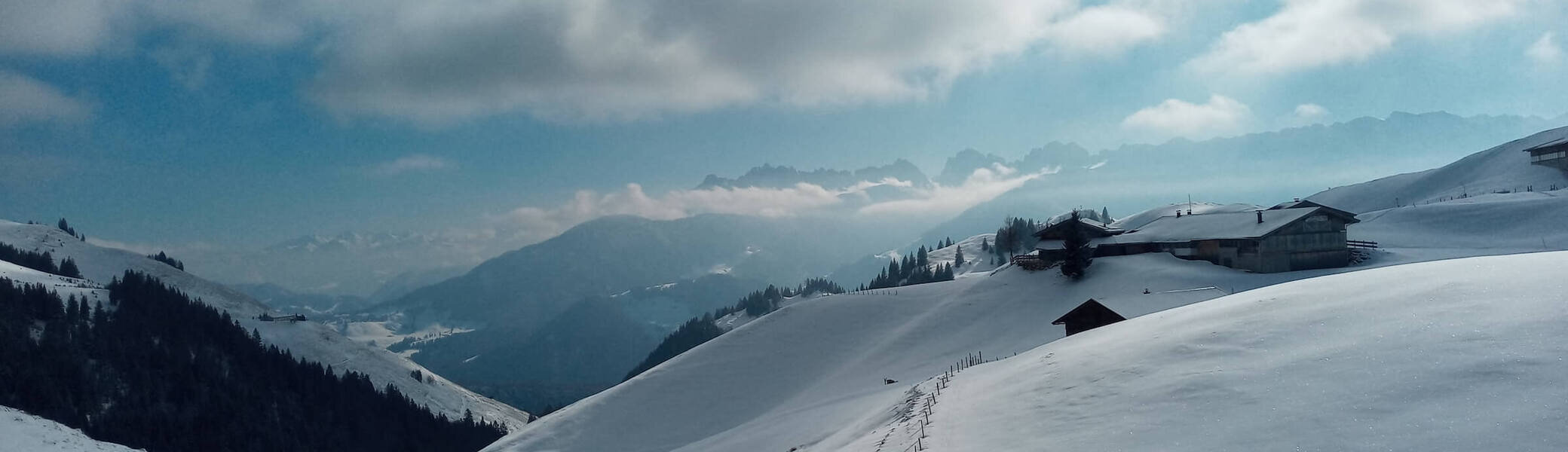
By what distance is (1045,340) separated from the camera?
1794 inches

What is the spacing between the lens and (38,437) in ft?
218

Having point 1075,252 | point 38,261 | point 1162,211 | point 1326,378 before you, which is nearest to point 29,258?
point 38,261

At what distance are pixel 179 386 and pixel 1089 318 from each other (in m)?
161

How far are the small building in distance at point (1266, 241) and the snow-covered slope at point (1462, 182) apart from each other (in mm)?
50668

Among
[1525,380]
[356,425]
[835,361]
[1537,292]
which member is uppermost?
[1537,292]

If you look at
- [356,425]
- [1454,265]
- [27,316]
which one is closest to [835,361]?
A: [1454,265]

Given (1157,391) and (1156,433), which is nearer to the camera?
(1156,433)

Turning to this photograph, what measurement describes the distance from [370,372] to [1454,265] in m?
201

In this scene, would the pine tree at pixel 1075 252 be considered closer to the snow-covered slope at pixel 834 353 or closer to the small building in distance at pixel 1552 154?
the snow-covered slope at pixel 834 353

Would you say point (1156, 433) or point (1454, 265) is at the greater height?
point (1454, 265)

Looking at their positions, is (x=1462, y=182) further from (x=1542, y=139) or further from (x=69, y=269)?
(x=69, y=269)

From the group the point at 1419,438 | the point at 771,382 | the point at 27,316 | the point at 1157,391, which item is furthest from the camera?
the point at 27,316

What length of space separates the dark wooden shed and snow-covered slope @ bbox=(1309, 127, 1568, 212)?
272 feet

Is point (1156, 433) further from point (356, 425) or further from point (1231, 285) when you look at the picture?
point (356, 425)
